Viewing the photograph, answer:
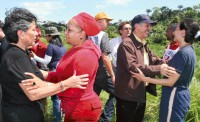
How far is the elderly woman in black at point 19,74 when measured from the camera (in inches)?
97.3

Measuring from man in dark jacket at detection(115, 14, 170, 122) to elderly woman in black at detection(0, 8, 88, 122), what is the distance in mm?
1204

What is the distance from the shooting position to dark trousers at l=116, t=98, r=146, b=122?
12.6 feet

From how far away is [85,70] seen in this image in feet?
8.63

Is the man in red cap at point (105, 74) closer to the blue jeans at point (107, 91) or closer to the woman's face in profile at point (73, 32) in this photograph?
the blue jeans at point (107, 91)

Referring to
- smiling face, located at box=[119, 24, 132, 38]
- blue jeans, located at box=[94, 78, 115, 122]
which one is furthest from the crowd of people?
smiling face, located at box=[119, 24, 132, 38]

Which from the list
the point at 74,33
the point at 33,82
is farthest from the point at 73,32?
the point at 33,82

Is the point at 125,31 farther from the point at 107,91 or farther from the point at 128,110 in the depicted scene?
the point at 128,110

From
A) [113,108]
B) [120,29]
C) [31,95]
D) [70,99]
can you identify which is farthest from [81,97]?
[120,29]

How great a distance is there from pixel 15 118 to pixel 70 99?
49 cm

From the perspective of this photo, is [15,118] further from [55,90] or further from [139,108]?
[139,108]


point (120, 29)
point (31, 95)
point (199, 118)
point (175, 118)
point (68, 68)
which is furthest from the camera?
point (120, 29)

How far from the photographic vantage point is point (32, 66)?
259cm

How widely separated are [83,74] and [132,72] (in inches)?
44.9

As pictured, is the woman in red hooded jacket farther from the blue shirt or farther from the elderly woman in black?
the blue shirt
